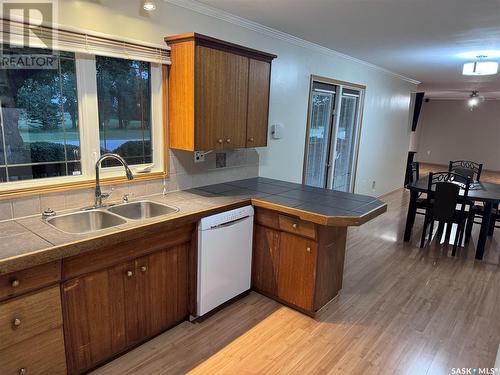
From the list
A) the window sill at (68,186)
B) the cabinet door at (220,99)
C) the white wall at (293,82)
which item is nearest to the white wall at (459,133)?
the white wall at (293,82)

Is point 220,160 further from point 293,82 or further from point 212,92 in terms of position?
point 293,82

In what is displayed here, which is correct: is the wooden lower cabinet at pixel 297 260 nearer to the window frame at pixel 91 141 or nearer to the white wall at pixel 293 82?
the window frame at pixel 91 141

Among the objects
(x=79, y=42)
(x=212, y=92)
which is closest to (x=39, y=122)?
(x=79, y=42)

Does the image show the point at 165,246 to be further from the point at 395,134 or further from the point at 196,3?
the point at 395,134

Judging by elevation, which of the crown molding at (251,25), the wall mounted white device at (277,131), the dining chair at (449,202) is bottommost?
the dining chair at (449,202)

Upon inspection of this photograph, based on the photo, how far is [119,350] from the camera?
83.3 inches

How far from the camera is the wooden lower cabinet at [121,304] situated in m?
1.85

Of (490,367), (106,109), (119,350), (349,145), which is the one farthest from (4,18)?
(349,145)

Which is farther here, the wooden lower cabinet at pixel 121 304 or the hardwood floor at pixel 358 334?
the hardwood floor at pixel 358 334

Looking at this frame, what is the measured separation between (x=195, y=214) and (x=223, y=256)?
0.47 m

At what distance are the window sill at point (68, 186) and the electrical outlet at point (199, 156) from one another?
318 mm

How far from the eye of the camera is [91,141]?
2.35 meters

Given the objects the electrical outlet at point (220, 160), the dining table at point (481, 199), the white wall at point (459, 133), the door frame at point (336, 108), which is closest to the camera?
the electrical outlet at point (220, 160)

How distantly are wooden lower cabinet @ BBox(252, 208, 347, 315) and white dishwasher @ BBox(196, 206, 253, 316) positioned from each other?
121mm
